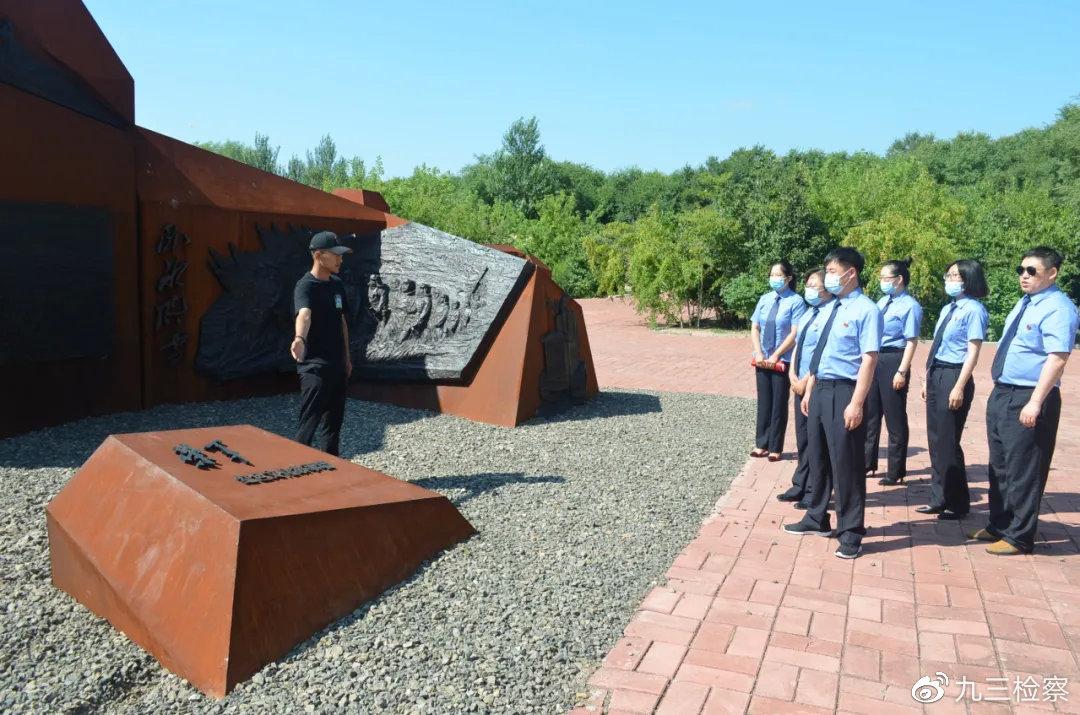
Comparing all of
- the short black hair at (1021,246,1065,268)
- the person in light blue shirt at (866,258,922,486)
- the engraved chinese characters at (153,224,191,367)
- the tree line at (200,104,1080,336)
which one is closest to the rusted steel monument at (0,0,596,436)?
the engraved chinese characters at (153,224,191,367)

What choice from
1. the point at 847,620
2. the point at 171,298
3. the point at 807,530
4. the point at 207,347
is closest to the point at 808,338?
the point at 807,530

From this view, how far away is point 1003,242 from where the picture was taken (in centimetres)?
2147

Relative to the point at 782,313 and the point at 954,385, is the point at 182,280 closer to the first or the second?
the point at 782,313

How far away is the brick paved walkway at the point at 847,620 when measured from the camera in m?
2.99

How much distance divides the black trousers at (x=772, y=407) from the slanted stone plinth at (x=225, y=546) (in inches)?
133

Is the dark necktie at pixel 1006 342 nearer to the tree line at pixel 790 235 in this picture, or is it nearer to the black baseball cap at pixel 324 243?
the black baseball cap at pixel 324 243

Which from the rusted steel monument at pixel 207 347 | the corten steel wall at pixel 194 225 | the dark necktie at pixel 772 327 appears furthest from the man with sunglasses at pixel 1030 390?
the corten steel wall at pixel 194 225

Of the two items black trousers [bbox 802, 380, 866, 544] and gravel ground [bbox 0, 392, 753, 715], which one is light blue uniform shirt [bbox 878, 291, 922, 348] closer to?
gravel ground [bbox 0, 392, 753, 715]

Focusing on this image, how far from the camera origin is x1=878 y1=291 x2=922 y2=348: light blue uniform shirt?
19.6 feet

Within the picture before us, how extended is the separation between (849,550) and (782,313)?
239 centimetres

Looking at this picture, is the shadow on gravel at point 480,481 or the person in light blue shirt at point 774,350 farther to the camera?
the person in light blue shirt at point 774,350

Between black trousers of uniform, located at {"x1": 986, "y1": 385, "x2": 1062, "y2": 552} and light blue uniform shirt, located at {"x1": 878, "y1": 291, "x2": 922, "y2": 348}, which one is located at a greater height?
light blue uniform shirt, located at {"x1": 878, "y1": 291, "x2": 922, "y2": 348}

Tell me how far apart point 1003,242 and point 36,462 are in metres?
22.5

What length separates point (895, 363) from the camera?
604cm
